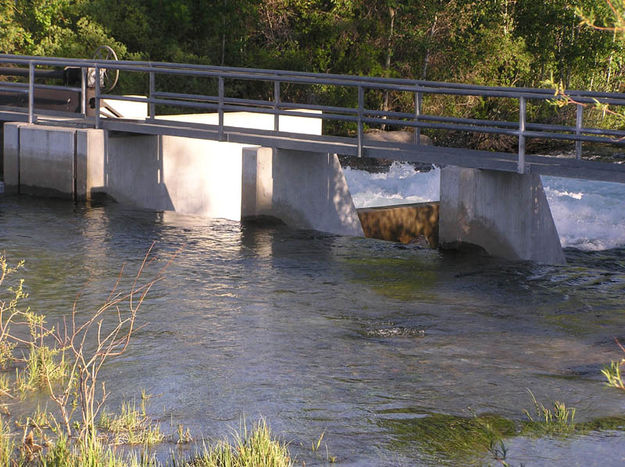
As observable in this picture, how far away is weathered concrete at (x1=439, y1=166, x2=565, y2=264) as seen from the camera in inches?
553

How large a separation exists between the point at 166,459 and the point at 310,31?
32957mm

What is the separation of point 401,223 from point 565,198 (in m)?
10.9

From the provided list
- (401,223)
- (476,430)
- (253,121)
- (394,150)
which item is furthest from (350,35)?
(476,430)

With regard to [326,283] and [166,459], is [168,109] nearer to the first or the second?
[326,283]

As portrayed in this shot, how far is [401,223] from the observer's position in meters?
18.3

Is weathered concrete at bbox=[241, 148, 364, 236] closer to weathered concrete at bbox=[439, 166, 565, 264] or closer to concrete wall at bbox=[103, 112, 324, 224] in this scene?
concrete wall at bbox=[103, 112, 324, 224]

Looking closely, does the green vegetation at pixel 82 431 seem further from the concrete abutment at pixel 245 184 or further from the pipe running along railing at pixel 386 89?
the concrete abutment at pixel 245 184

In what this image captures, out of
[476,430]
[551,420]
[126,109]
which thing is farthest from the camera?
[126,109]

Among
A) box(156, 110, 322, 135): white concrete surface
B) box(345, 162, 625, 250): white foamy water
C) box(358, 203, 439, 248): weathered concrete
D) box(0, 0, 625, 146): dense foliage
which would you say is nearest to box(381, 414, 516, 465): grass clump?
box(358, 203, 439, 248): weathered concrete

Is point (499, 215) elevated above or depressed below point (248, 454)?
above

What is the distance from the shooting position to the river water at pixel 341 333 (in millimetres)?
6953

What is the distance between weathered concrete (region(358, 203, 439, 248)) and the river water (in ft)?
7.17

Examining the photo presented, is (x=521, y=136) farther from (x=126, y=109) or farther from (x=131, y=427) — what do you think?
(x=126, y=109)

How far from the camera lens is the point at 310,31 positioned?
125 ft
